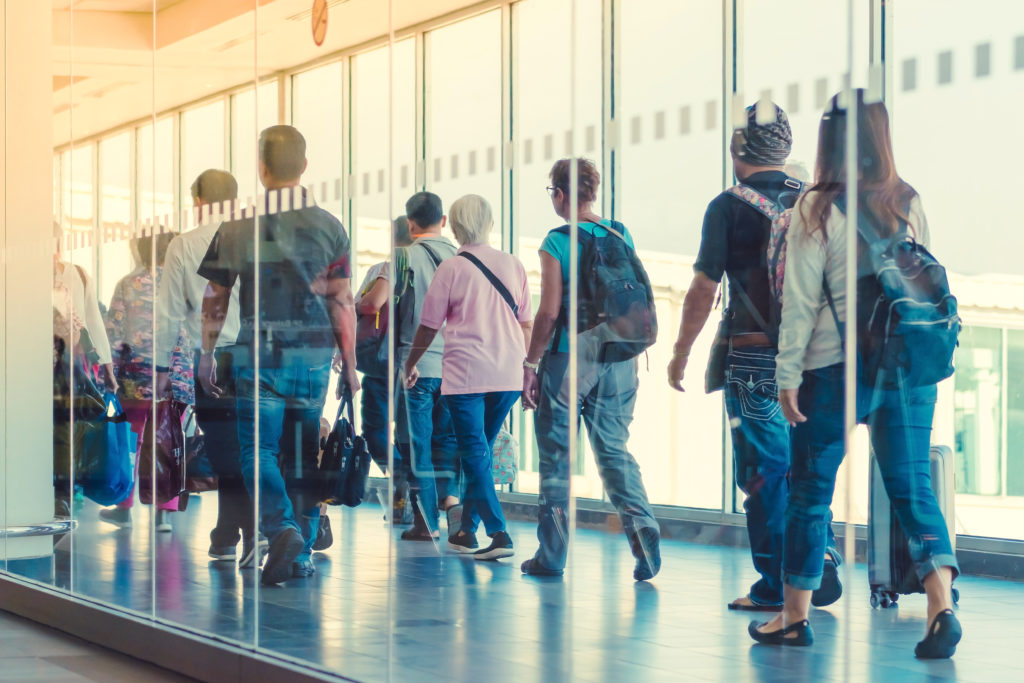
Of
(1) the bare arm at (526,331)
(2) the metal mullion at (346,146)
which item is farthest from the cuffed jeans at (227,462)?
(1) the bare arm at (526,331)

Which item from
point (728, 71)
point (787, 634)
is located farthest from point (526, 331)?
point (787, 634)

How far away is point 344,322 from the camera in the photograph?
4.51 metres

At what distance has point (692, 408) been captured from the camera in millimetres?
3084

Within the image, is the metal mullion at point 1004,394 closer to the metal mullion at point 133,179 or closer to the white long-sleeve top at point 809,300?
the white long-sleeve top at point 809,300

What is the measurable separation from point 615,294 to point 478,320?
22.8 inches

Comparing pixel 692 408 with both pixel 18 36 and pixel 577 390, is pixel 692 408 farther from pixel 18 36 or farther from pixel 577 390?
pixel 18 36

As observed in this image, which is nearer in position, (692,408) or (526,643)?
(692,408)

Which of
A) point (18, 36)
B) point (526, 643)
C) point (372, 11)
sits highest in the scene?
point (18, 36)

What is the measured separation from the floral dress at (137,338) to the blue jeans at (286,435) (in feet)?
2.08

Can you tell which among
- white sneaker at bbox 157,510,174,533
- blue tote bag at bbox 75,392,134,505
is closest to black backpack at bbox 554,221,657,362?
white sneaker at bbox 157,510,174,533

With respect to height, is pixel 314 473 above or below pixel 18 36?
below

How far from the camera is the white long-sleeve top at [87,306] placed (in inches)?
259

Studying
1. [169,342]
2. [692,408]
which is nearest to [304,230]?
[169,342]

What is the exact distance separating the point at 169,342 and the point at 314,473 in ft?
4.28
